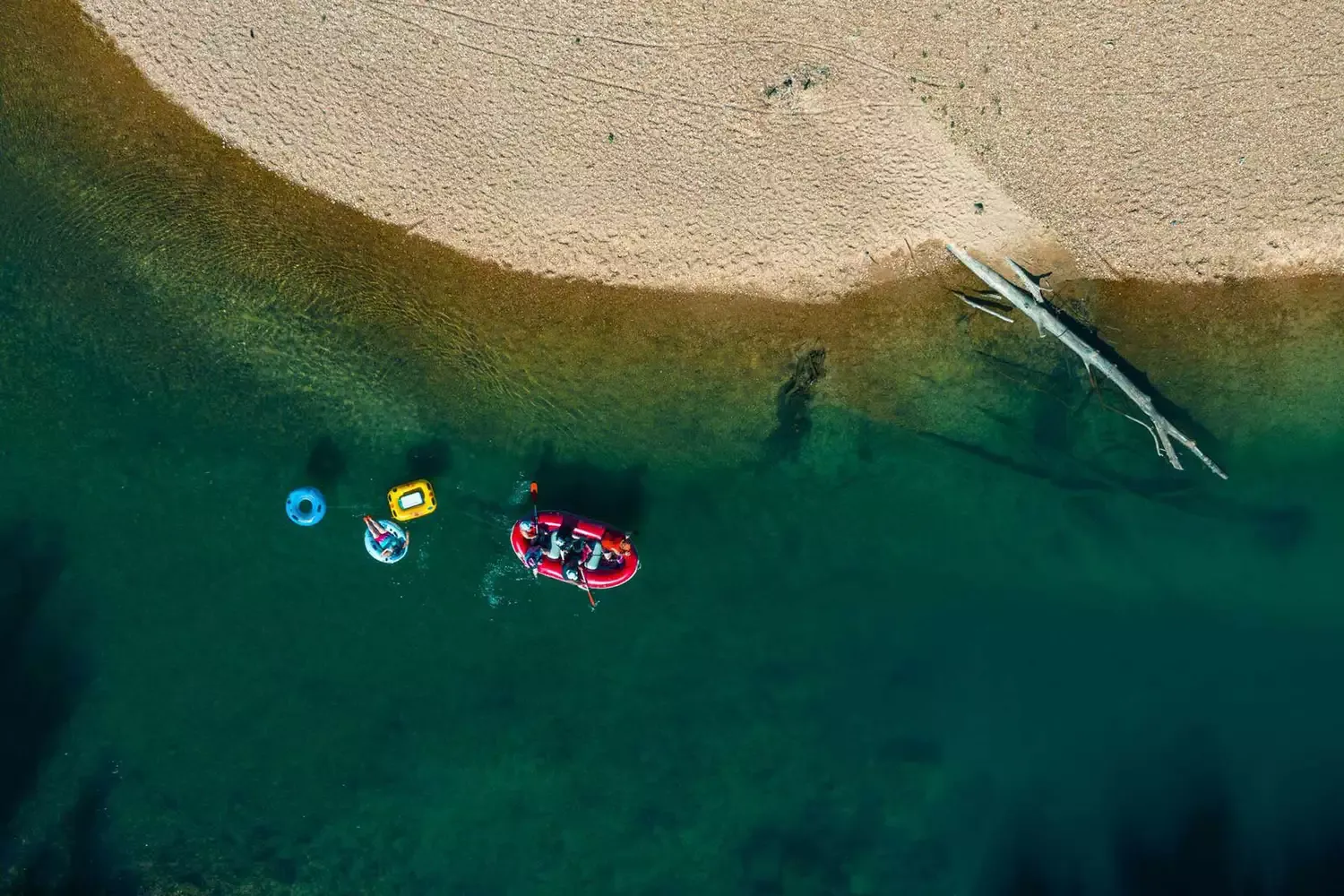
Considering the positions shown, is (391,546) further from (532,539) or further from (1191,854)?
(1191,854)

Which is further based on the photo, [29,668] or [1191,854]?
[1191,854]

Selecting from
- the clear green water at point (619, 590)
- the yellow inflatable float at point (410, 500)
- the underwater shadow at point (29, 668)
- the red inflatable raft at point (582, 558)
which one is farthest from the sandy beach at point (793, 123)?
the underwater shadow at point (29, 668)

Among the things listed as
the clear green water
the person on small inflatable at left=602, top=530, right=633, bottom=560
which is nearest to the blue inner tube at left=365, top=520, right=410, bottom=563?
the clear green water

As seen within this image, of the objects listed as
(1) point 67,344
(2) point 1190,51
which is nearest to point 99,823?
(1) point 67,344

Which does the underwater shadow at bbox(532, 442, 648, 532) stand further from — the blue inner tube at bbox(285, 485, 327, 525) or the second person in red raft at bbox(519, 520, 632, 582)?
the blue inner tube at bbox(285, 485, 327, 525)

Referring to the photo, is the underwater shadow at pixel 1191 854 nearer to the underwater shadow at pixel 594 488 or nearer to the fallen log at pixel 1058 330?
the fallen log at pixel 1058 330

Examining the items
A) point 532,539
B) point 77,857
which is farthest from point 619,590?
point 77,857
